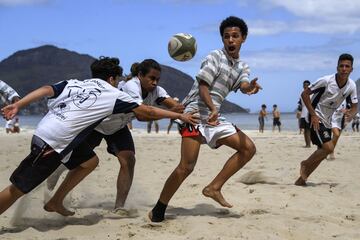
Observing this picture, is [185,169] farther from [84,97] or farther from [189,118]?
[84,97]

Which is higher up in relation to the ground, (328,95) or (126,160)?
(328,95)

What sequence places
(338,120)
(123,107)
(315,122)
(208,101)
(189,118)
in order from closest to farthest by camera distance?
(123,107) < (189,118) < (208,101) < (315,122) < (338,120)

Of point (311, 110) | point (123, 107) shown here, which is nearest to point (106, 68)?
point (123, 107)

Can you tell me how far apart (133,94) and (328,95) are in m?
3.34

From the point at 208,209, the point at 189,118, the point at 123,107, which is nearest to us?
the point at 123,107

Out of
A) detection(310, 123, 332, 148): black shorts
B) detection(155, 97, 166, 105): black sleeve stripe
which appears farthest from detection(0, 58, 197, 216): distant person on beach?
detection(310, 123, 332, 148): black shorts

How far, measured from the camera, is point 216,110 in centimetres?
505

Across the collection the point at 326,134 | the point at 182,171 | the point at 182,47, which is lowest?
the point at 182,171

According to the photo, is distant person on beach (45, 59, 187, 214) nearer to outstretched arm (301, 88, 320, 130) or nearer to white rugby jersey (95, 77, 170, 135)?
white rugby jersey (95, 77, 170, 135)

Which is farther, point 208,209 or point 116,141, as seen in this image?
point 208,209

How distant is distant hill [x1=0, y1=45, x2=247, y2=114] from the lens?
11675 cm

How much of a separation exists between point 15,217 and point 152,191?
2099 millimetres

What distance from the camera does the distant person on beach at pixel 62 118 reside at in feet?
14.4

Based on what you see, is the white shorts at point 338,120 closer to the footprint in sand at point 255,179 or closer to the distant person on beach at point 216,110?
the footprint in sand at point 255,179
